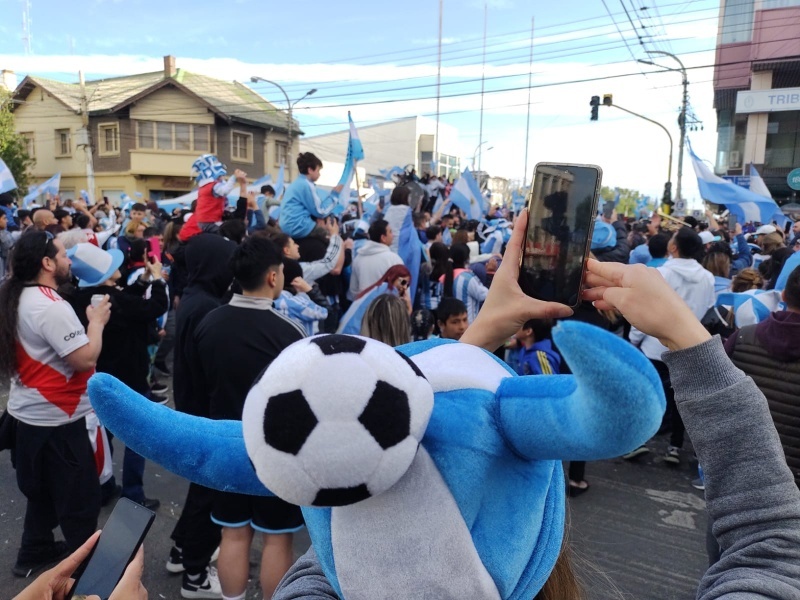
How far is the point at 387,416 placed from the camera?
2.43 feet

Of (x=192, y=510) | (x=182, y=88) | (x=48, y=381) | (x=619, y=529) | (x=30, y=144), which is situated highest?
A: (x=182, y=88)

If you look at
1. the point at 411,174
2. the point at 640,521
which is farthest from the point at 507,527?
the point at 411,174

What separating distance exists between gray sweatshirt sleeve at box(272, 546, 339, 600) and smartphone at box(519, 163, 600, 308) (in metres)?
0.65

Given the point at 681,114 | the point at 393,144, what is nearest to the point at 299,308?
the point at 681,114

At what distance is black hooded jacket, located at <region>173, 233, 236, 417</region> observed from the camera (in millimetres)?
3246

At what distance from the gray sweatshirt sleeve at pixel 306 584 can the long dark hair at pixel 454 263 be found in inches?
197

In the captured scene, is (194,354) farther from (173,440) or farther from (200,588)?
(173,440)

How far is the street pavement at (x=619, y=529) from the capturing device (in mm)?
3365

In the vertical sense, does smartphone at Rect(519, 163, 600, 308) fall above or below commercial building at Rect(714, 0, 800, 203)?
below

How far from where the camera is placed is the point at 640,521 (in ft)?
13.5

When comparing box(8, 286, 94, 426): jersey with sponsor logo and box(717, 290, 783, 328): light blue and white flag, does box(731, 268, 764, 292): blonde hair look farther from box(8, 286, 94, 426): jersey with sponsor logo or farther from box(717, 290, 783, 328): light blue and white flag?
box(8, 286, 94, 426): jersey with sponsor logo

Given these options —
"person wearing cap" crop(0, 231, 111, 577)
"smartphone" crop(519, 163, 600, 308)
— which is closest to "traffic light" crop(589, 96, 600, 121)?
"person wearing cap" crop(0, 231, 111, 577)

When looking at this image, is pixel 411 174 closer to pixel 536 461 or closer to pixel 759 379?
pixel 759 379

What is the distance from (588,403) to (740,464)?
Result: 0.43 metres
